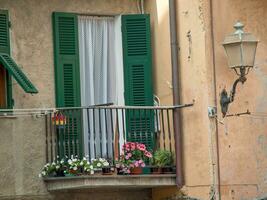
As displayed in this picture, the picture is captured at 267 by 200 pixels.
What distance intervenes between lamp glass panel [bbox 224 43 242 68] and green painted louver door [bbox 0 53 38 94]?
3.05 metres

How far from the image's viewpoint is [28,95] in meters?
15.7

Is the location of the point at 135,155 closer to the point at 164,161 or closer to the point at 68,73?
the point at 164,161

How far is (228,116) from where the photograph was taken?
49.3ft

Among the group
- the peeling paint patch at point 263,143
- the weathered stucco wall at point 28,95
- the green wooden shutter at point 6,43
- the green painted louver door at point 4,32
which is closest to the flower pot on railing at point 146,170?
the weathered stucco wall at point 28,95

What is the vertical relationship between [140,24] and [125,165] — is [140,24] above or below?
above

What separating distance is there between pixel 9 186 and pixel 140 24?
354 cm

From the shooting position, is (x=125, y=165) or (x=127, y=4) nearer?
(x=125, y=165)

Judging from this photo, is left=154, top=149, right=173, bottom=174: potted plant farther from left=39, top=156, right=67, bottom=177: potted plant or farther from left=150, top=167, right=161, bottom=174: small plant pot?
left=39, top=156, right=67, bottom=177: potted plant

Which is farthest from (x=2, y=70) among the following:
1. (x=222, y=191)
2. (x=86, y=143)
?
(x=222, y=191)

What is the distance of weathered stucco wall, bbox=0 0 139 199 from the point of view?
50.2 feet

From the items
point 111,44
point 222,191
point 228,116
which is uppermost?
point 111,44

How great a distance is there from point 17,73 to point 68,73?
1.12 meters

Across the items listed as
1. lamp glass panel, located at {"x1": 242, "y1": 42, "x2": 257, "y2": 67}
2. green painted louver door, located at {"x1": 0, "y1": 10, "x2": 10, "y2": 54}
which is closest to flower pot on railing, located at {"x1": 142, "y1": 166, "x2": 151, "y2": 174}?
lamp glass panel, located at {"x1": 242, "y1": 42, "x2": 257, "y2": 67}

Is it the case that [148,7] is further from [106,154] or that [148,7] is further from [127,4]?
[106,154]
